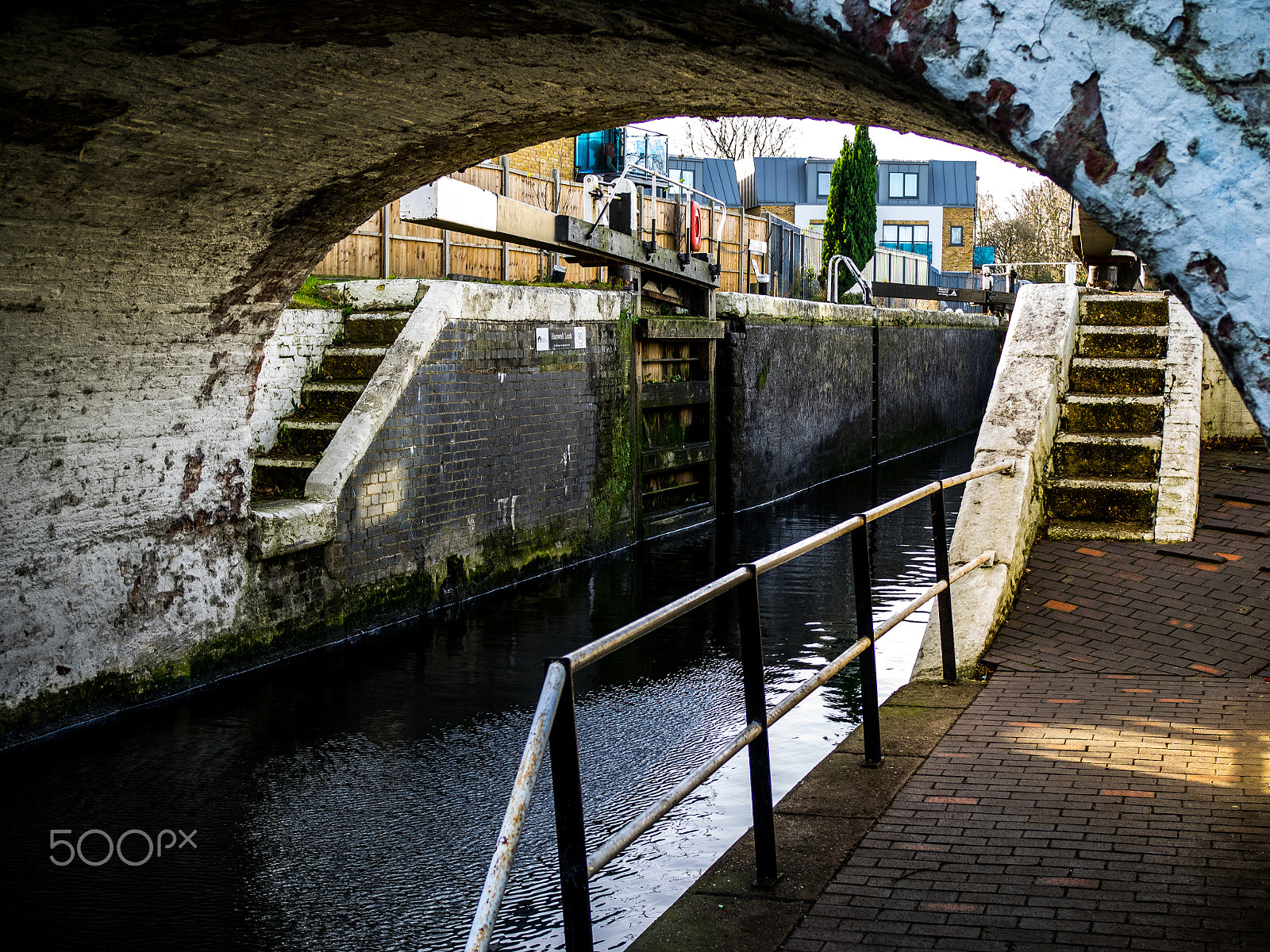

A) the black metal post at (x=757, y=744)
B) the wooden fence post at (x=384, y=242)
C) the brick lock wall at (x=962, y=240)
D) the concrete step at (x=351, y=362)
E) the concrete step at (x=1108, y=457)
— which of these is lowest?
the black metal post at (x=757, y=744)

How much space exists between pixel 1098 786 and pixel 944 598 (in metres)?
1.40

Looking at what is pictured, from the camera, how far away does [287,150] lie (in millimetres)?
5336

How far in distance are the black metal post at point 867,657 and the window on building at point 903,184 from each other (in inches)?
2332

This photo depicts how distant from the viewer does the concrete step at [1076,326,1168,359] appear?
29.8 ft

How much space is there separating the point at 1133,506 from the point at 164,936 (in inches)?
234

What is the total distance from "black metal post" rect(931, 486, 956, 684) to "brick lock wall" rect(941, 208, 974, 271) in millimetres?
57720

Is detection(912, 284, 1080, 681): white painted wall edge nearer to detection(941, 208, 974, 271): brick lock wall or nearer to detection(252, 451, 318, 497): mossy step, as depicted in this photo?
detection(252, 451, 318, 497): mossy step

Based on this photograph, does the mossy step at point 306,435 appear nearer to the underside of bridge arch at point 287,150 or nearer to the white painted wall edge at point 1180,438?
the underside of bridge arch at point 287,150

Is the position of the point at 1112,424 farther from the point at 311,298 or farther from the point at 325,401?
the point at 311,298

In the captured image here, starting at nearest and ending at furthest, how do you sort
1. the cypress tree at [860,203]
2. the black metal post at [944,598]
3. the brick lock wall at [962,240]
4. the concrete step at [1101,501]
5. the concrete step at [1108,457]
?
the black metal post at [944,598] < the concrete step at [1101,501] < the concrete step at [1108,457] < the cypress tree at [860,203] < the brick lock wall at [962,240]

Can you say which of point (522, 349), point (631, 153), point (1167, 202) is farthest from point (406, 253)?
point (1167, 202)

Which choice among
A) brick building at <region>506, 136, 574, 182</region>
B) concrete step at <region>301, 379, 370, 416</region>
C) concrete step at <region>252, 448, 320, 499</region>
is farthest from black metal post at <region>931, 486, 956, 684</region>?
brick building at <region>506, 136, 574, 182</region>

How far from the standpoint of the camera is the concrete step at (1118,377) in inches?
341

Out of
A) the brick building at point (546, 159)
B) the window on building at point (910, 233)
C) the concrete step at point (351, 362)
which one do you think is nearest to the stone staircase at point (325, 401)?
the concrete step at point (351, 362)
